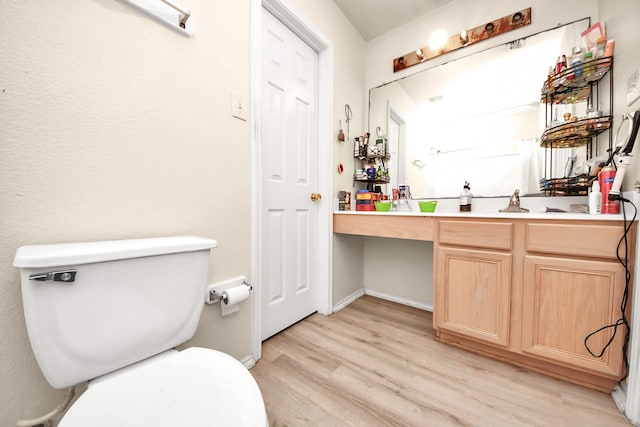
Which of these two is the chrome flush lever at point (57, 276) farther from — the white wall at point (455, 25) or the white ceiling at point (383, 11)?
the white wall at point (455, 25)

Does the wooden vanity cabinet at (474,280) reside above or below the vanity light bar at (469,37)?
below

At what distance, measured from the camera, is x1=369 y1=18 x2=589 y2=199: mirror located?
5.16ft

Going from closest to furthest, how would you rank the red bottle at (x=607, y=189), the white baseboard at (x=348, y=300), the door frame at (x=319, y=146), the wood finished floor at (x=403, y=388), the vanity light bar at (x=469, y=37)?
the wood finished floor at (x=403, y=388) → the red bottle at (x=607, y=189) → the door frame at (x=319, y=146) → the vanity light bar at (x=469, y=37) → the white baseboard at (x=348, y=300)

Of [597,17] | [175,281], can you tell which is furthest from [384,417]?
[597,17]

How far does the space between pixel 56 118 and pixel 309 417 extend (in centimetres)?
133

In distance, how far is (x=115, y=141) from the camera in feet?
2.67

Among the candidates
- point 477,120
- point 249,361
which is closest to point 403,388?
point 249,361

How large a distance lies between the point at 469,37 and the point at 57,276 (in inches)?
99.7

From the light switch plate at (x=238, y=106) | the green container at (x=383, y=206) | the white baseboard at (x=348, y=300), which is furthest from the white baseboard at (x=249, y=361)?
the green container at (x=383, y=206)

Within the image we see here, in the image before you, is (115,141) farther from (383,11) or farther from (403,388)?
(383,11)

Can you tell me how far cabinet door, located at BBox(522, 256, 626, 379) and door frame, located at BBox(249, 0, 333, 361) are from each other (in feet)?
3.90

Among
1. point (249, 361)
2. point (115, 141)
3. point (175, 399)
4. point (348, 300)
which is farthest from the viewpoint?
point (348, 300)

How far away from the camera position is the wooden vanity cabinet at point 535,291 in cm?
105

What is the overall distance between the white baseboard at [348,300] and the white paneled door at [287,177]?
192 millimetres
